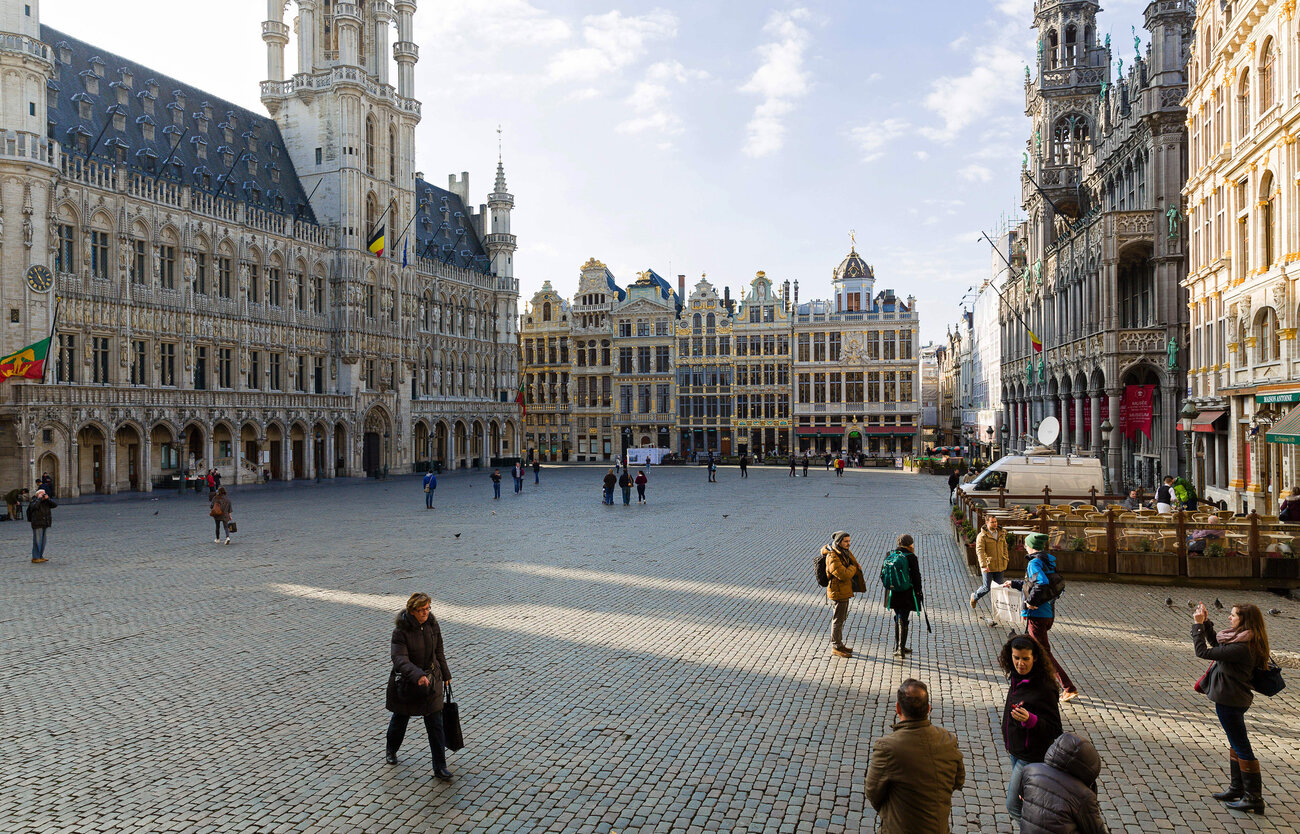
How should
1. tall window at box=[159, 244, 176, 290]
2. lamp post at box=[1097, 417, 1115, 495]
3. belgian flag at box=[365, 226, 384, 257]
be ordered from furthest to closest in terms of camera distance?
belgian flag at box=[365, 226, 384, 257] < tall window at box=[159, 244, 176, 290] < lamp post at box=[1097, 417, 1115, 495]

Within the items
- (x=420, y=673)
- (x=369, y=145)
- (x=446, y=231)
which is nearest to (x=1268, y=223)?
(x=420, y=673)

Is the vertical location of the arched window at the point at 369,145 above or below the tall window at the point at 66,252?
above

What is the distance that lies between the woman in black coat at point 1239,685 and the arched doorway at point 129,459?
47520 millimetres

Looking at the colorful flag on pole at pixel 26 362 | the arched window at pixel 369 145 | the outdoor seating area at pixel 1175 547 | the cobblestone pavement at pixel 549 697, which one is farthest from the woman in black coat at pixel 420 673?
the arched window at pixel 369 145

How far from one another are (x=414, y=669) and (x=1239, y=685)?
645 cm

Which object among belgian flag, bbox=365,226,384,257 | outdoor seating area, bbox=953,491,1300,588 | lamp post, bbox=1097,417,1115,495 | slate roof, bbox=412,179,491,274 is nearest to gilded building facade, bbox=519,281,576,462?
slate roof, bbox=412,179,491,274

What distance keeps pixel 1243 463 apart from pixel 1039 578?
19342 millimetres

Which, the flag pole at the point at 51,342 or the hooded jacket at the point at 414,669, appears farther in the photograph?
the flag pole at the point at 51,342

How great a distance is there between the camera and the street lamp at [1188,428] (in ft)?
91.9

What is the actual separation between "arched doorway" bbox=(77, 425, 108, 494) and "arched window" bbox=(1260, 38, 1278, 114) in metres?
47.3

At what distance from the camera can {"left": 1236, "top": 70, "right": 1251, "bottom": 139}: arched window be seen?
24000mm

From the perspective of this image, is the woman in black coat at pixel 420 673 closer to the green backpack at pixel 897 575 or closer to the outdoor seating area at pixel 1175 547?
the green backpack at pixel 897 575

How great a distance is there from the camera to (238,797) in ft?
23.2

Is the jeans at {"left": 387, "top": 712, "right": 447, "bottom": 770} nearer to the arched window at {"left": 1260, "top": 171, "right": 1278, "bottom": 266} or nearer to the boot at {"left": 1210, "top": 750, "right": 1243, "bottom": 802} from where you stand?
the boot at {"left": 1210, "top": 750, "right": 1243, "bottom": 802}
